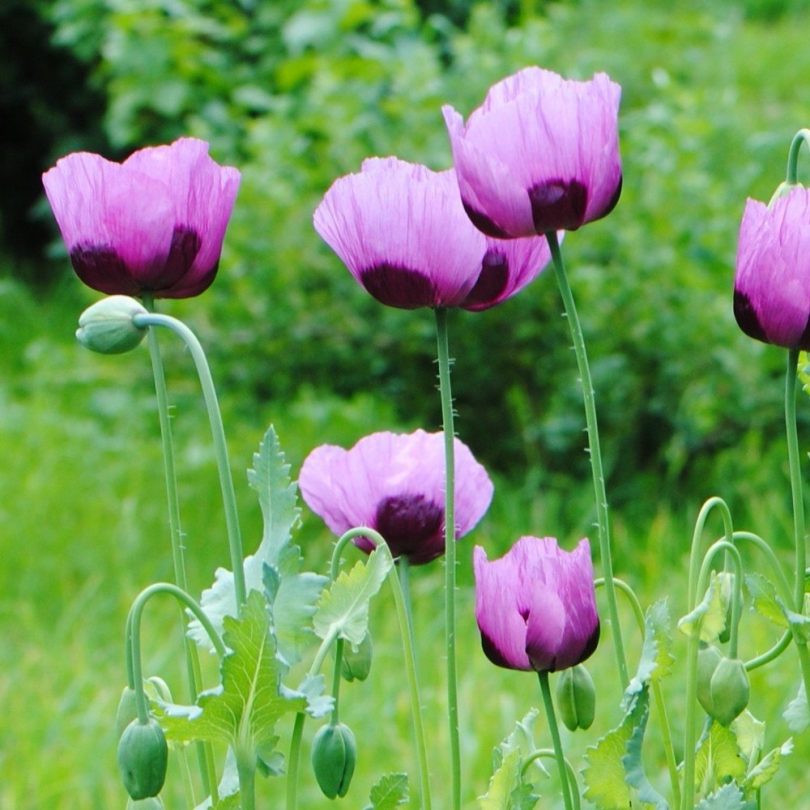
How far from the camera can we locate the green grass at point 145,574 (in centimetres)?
162

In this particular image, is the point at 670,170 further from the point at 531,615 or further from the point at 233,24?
the point at 531,615

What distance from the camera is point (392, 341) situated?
8.18 ft

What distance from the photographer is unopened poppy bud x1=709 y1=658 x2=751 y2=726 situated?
578 millimetres

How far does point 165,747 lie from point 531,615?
0.14 metres

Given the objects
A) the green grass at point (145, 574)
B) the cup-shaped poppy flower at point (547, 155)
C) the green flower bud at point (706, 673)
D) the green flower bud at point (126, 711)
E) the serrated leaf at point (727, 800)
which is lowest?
the green grass at point (145, 574)

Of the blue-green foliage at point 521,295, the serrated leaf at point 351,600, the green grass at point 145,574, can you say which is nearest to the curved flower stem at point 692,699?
the serrated leaf at point 351,600

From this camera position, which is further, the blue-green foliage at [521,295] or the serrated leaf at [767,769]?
the blue-green foliage at [521,295]

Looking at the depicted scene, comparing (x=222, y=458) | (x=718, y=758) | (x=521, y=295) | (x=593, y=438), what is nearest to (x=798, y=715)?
(x=718, y=758)

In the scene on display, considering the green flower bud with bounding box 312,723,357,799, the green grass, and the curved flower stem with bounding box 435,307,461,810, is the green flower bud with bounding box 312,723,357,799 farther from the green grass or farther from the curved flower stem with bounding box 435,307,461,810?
the green grass

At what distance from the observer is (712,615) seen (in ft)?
1.97

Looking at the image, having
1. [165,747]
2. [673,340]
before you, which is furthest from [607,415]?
[165,747]

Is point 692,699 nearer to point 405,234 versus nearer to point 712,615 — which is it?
point 712,615

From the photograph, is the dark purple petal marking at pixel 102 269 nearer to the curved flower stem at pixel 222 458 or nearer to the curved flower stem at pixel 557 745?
the curved flower stem at pixel 222 458

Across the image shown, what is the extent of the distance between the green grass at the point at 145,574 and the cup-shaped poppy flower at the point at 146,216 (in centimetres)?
95
